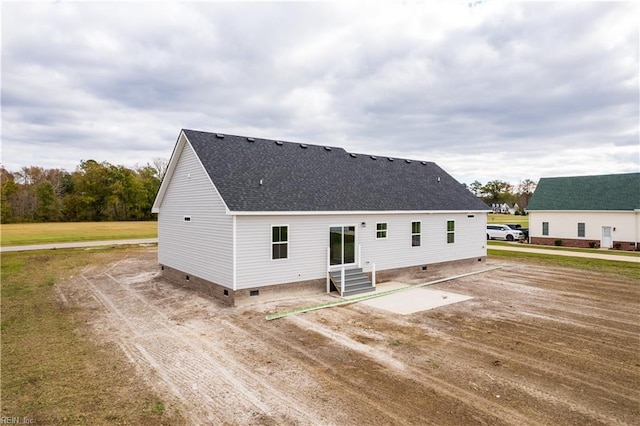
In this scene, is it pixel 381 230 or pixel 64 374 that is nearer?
pixel 64 374

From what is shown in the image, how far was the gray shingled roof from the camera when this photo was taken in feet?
43.9

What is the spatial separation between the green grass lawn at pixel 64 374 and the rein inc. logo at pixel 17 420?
42 mm

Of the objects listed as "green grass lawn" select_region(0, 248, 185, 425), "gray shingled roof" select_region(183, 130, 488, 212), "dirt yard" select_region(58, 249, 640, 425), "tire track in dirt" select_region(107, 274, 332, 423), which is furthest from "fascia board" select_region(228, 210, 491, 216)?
"green grass lawn" select_region(0, 248, 185, 425)

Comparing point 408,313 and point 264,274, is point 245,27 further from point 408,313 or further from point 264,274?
point 408,313

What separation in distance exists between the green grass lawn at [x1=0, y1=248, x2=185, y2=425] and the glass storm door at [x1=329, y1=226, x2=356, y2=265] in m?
8.41

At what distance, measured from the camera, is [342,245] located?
14898 millimetres

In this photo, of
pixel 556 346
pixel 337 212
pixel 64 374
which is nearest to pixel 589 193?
pixel 337 212

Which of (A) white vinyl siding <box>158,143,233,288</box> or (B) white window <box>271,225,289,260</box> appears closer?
(A) white vinyl siding <box>158,143,233,288</box>

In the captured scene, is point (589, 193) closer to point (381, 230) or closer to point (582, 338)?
point (381, 230)

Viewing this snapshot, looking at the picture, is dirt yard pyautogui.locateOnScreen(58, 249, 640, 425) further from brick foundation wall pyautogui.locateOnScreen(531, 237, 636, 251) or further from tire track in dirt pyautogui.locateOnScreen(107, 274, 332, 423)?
brick foundation wall pyautogui.locateOnScreen(531, 237, 636, 251)

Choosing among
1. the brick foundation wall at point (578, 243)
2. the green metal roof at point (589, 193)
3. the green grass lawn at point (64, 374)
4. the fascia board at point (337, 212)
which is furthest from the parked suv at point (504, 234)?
the green grass lawn at point (64, 374)

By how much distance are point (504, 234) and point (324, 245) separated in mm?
30199

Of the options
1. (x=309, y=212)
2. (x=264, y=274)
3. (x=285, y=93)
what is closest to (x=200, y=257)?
(x=264, y=274)

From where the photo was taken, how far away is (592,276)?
1772 centimetres
